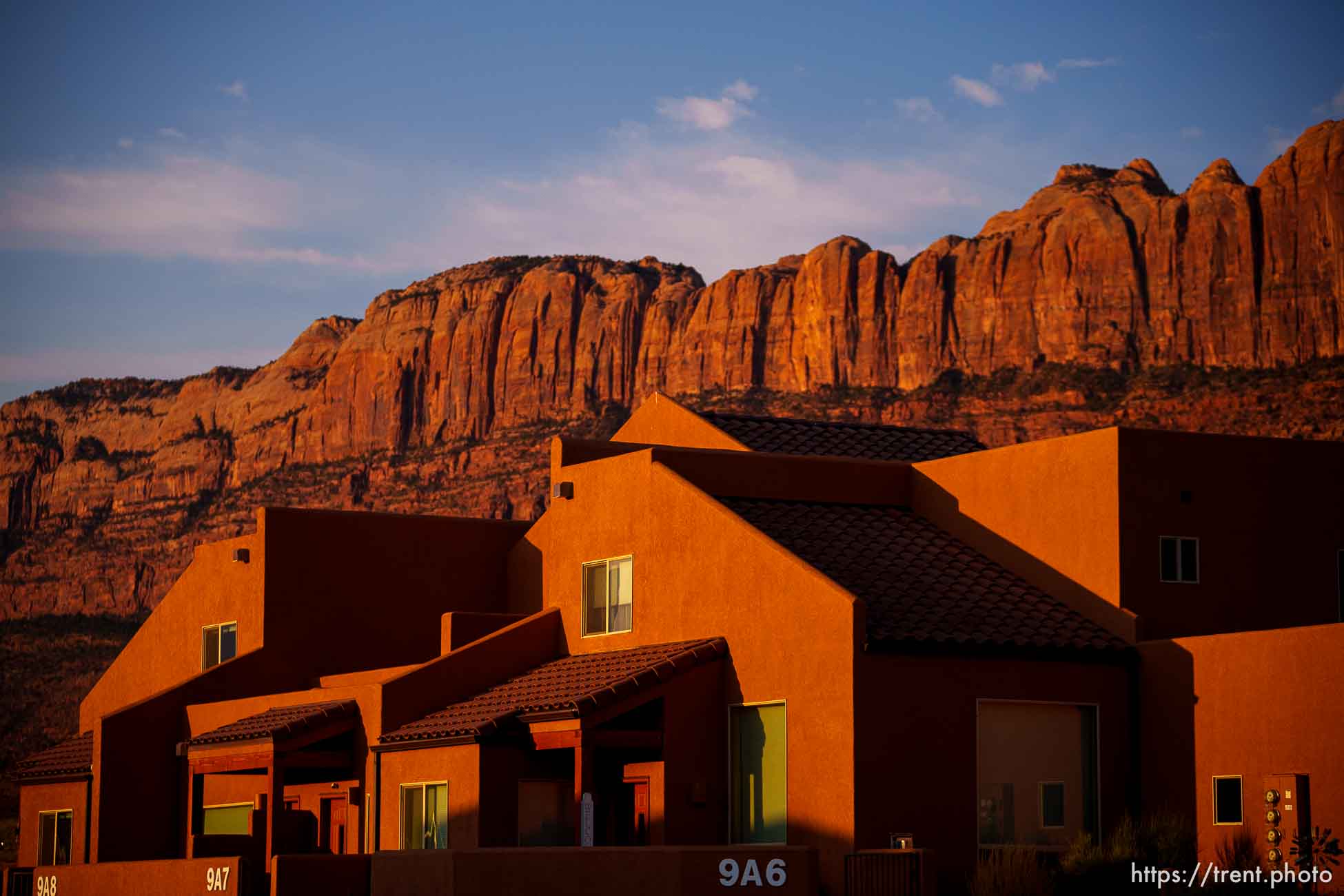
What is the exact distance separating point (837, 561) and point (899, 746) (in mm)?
3876

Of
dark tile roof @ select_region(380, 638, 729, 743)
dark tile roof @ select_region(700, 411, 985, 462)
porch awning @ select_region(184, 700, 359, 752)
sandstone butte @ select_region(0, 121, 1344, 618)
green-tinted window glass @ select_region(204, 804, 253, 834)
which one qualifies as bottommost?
green-tinted window glass @ select_region(204, 804, 253, 834)

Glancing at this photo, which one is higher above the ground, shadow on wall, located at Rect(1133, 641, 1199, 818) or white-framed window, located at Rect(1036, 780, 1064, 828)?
shadow on wall, located at Rect(1133, 641, 1199, 818)

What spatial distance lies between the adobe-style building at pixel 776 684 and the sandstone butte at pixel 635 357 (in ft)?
205

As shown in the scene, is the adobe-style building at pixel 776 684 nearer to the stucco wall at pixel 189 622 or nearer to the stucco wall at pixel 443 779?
the stucco wall at pixel 443 779

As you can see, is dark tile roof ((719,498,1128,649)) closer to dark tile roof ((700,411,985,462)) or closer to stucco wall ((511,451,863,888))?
stucco wall ((511,451,863,888))

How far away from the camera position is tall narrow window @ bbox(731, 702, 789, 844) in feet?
78.2

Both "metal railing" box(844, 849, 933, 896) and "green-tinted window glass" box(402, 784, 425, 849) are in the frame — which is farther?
"green-tinted window glass" box(402, 784, 425, 849)

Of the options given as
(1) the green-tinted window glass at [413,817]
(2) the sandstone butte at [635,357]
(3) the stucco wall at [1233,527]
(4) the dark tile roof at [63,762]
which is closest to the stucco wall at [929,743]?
(3) the stucco wall at [1233,527]

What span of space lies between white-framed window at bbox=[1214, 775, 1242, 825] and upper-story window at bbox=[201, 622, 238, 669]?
743 inches

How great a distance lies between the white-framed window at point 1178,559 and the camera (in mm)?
25484

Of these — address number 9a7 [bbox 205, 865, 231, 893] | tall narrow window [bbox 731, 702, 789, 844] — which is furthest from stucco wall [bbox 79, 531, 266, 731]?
tall narrow window [bbox 731, 702, 789, 844]

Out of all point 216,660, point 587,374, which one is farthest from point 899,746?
point 587,374

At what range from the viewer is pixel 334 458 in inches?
5615

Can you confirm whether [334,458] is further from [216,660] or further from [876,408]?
[216,660]
